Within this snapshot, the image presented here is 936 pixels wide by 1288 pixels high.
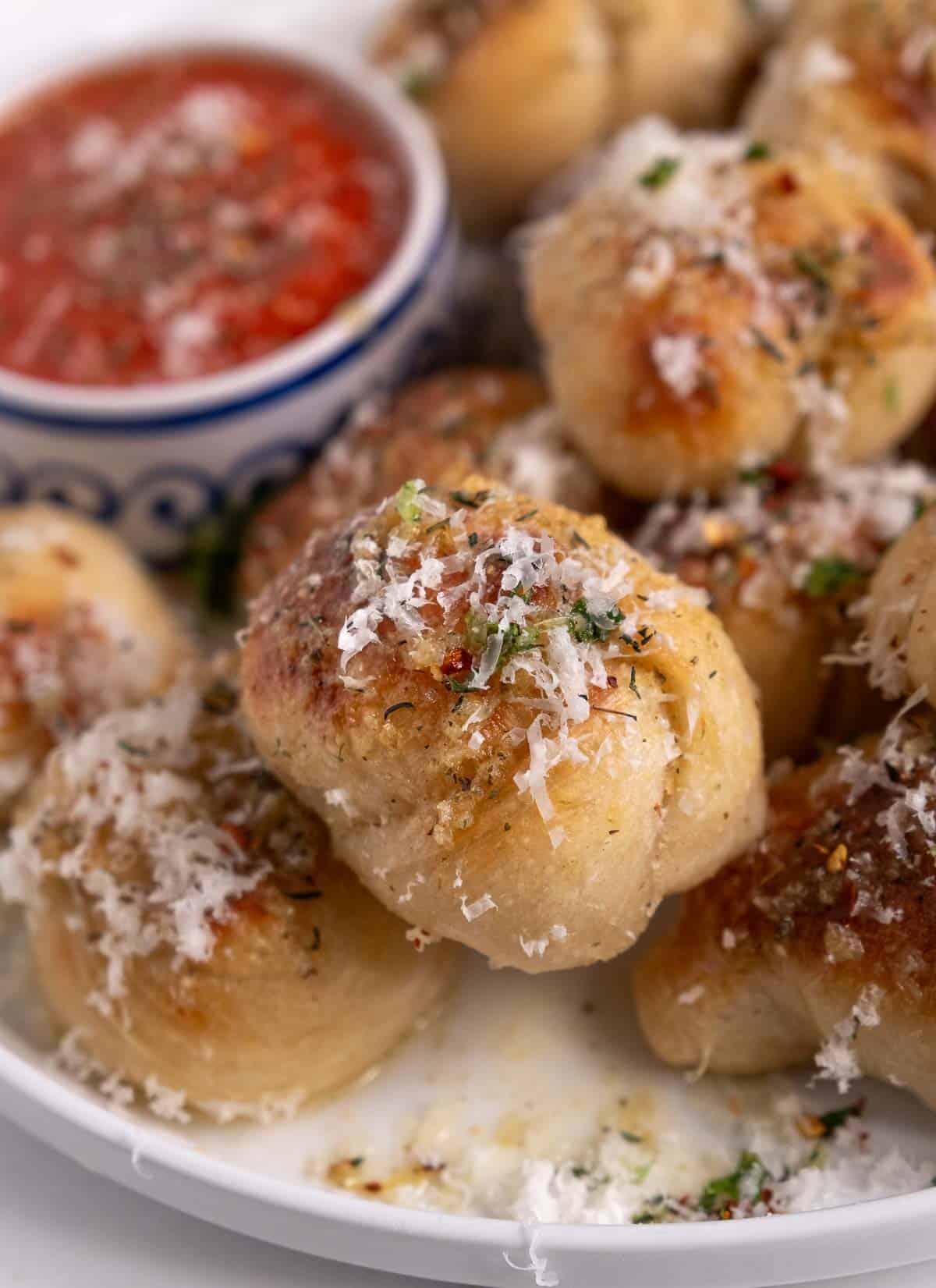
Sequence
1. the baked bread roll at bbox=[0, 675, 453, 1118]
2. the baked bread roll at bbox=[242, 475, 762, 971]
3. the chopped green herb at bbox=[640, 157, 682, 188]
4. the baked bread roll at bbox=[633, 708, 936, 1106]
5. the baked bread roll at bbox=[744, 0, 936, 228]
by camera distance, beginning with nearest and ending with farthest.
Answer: the baked bread roll at bbox=[242, 475, 762, 971] → the baked bread roll at bbox=[633, 708, 936, 1106] → the baked bread roll at bbox=[0, 675, 453, 1118] → the chopped green herb at bbox=[640, 157, 682, 188] → the baked bread roll at bbox=[744, 0, 936, 228]

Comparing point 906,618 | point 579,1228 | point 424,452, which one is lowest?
point 579,1228

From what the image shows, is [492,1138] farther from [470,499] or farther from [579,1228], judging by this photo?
[470,499]

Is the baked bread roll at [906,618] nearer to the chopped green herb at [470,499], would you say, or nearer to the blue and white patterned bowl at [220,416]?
the chopped green herb at [470,499]

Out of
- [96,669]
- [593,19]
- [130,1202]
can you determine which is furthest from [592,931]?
[593,19]

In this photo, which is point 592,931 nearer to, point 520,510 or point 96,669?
point 520,510

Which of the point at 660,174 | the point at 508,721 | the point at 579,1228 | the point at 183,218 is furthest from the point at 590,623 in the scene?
the point at 183,218

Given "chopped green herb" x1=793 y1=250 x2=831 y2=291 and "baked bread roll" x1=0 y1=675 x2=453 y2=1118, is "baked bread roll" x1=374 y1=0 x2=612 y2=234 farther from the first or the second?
"baked bread roll" x1=0 y1=675 x2=453 y2=1118

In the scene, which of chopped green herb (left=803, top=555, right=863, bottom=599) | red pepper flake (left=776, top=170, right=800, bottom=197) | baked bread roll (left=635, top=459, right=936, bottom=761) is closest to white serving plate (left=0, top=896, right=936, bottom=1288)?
baked bread roll (left=635, top=459, right=936, bottom=761)
